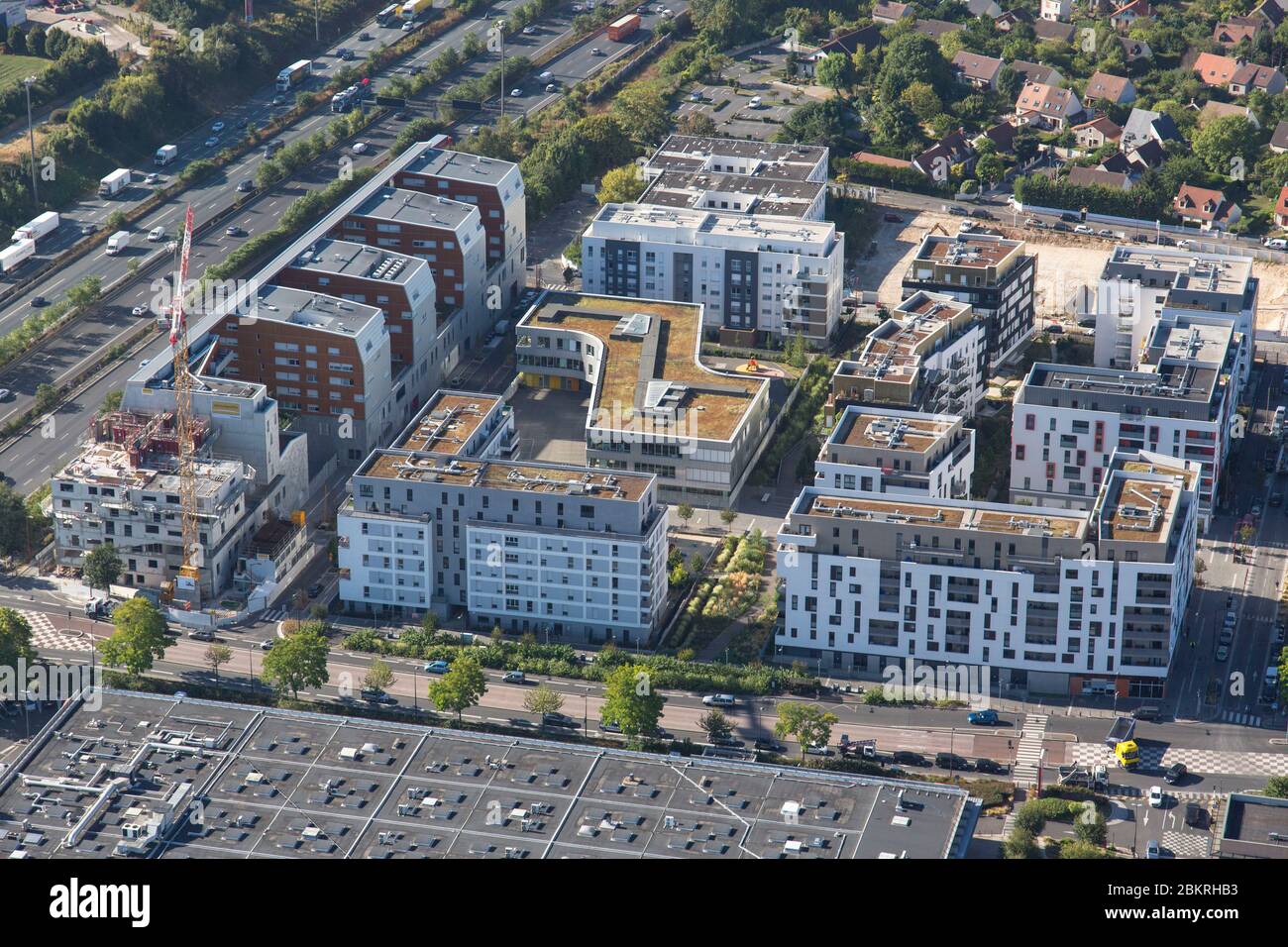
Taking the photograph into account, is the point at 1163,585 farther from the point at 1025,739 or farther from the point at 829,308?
the point at 829,308

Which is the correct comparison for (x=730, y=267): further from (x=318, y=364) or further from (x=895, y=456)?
(x=895, y=456)

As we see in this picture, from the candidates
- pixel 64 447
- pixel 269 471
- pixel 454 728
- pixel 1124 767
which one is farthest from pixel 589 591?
pixel 64 447

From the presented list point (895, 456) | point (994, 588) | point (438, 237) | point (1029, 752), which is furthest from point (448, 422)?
point (1029, 752)

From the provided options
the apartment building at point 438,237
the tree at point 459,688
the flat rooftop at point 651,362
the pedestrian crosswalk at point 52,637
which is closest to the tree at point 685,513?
the flat rooftop at point 651,362

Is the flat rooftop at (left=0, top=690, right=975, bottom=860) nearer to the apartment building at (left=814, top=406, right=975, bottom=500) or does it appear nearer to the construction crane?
the construction crane

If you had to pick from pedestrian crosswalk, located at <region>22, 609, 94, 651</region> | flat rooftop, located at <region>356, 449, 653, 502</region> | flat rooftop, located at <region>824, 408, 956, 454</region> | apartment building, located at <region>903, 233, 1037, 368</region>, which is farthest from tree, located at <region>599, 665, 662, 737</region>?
apartment building, located at <region>903, 233, 1037, 368</region>
